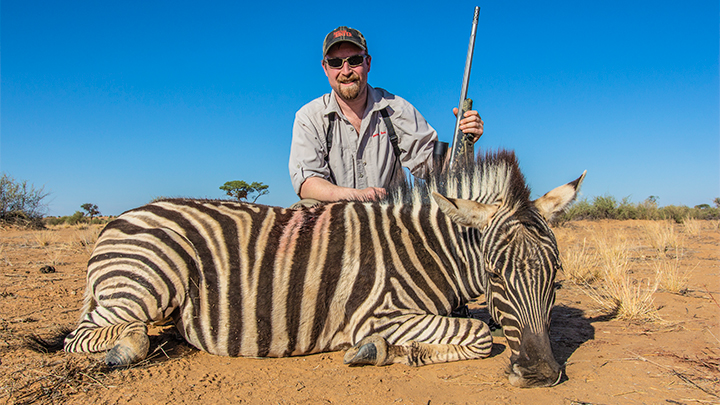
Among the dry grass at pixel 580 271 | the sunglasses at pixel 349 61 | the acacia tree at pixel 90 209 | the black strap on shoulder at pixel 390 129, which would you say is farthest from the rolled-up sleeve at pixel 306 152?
the acacia tree at pixel 90 209

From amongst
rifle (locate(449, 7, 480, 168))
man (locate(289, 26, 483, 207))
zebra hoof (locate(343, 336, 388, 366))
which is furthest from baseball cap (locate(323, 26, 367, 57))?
zebra hoof (locate(343, 336, 388, 366))

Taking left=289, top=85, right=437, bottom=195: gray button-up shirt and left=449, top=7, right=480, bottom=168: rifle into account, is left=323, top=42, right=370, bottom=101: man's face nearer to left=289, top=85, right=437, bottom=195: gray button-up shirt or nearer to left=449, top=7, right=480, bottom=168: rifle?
left=289, top=85, right=437, bottom=195: gray button-up shirt

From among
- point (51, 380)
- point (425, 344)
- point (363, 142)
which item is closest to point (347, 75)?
point (363, 142)

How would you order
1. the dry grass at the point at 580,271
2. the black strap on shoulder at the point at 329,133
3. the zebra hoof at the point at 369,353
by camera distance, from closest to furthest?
the zebra hoof at the point at 369,353, the black strap on shoulder at the point at 329,133, the dry grass at the point at 580,271

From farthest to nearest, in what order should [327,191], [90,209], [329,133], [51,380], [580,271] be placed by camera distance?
[90,209] → [580,271] → [329,133] → [327,191] → [51,380]

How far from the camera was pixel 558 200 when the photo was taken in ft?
9.87

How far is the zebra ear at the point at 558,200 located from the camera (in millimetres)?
2998

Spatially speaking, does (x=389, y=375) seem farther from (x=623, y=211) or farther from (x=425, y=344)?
(x=623, y=211)

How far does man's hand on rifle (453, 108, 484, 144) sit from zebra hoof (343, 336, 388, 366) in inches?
97.4

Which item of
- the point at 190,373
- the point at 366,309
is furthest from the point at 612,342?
the point at 190,373

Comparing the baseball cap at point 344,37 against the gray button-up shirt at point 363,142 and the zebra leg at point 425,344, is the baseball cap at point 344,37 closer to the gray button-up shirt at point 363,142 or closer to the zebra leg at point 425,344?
the gray button-up shirt at point 363,142

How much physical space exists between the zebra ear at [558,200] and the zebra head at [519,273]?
0.07m

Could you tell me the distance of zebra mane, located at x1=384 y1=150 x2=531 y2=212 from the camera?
2.92 meters

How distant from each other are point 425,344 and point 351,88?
3.24 metres
